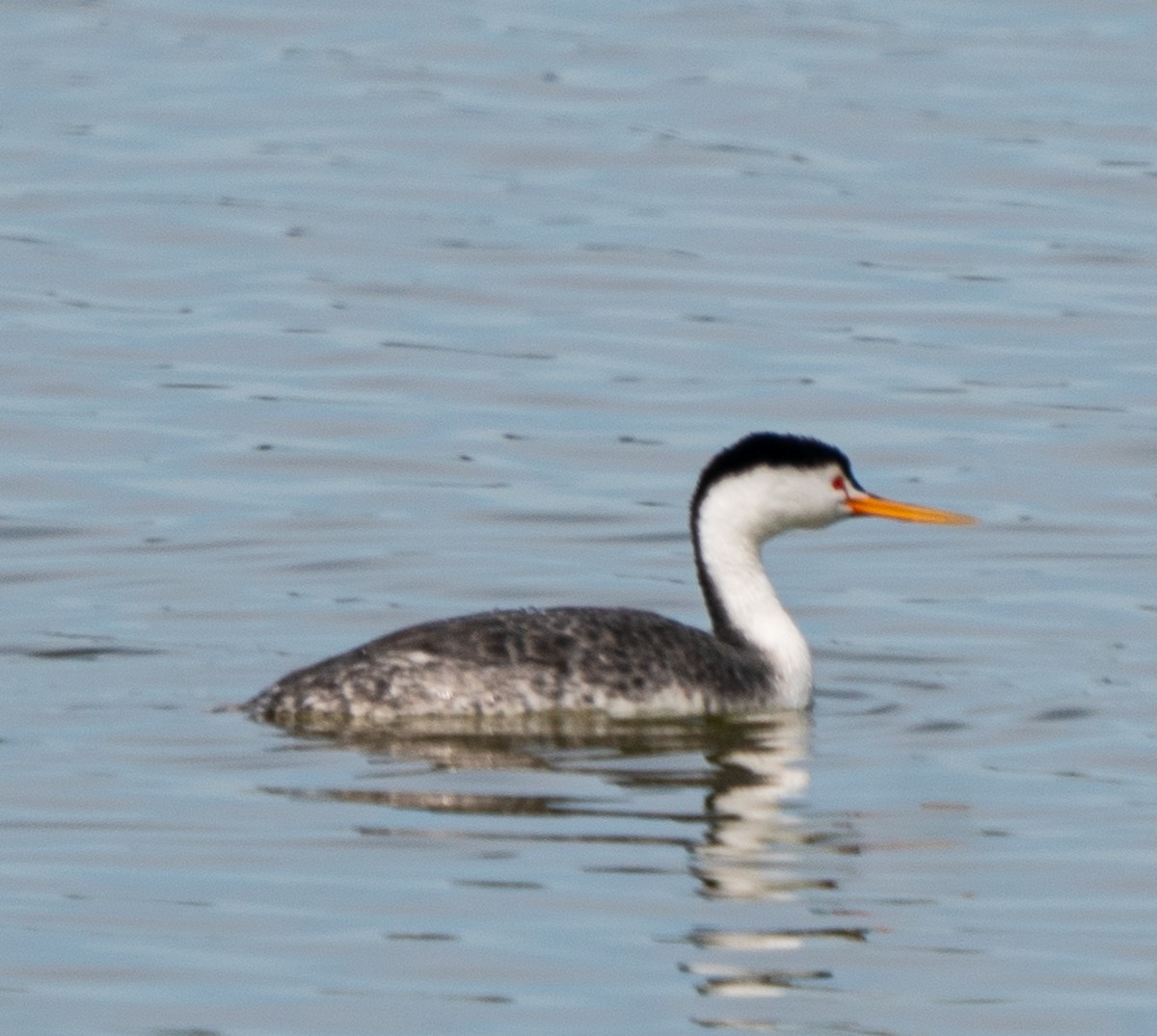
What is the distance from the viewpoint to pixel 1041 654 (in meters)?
15.2

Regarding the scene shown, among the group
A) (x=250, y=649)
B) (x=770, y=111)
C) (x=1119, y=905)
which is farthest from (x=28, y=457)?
(x=770, y=111)

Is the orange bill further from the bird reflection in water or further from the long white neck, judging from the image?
the bird reflection in water

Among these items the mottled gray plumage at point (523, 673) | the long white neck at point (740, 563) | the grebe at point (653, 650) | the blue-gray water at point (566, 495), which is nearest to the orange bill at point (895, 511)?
the grebe at point (653, 650)

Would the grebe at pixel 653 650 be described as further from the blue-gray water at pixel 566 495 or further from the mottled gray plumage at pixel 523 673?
the blue-gray water at pixel 566 495

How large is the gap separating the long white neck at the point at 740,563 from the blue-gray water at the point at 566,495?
0.47 m

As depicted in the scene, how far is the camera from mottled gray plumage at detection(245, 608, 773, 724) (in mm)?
13531

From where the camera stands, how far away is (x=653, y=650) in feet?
46.1

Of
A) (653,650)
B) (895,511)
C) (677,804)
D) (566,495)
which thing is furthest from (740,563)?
(566,495)

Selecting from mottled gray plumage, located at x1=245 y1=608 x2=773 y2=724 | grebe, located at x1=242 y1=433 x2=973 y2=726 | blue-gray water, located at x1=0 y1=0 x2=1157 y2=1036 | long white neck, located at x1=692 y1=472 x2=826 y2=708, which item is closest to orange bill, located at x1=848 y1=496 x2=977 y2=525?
grebe, located at x1=242 y1=433 x2=973 y2=726

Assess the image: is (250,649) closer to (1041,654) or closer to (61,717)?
(61,717)

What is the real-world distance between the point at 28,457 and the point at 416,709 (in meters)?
6.71

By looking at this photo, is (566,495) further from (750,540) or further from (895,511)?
(895,511)

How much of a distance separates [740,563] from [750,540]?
0.11 metres

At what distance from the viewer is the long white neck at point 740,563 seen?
14750mm
